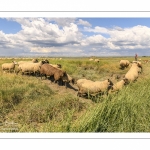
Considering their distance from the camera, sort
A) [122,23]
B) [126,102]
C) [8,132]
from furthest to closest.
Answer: [122,23] < [126,102] < [8,132]

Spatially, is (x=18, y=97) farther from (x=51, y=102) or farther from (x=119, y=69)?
(x=119, y=69)

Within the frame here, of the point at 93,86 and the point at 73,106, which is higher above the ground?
the point at 93,86

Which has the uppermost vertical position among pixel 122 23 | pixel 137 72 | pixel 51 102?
pixel 122 23

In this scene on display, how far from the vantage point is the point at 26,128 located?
5.52 metres

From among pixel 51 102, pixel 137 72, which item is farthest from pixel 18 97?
pixel 137 72

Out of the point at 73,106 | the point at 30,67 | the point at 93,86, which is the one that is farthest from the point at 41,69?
the point at 73,106

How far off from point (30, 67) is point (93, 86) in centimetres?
364

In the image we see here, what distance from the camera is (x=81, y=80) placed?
8.68m

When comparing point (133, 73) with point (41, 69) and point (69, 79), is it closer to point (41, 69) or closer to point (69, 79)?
point (69, 79)

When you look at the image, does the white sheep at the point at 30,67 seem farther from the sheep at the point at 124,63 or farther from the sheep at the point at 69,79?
the sheep at the point at 124,63

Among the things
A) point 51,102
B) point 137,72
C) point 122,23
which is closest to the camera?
point 122,23

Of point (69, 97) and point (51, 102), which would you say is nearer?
point (51, 102)
